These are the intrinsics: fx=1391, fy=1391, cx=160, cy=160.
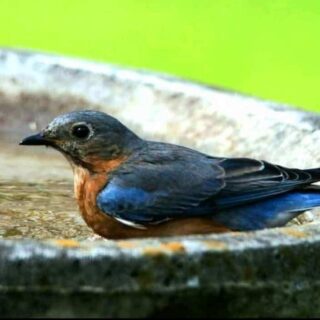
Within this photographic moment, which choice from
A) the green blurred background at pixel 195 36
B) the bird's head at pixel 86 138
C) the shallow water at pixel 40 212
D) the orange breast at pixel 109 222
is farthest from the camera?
the green blurred background at pixel 195 36

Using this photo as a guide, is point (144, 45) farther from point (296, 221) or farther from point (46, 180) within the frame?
point (296, 221)

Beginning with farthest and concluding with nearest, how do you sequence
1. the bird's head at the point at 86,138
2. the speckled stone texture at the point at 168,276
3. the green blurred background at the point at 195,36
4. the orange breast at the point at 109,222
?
the green blurred background at the point at 195,36, the bird's head at the point at 86,138, the orange breast at the point at 109,222, the speckled stone texture at the point at 168,276

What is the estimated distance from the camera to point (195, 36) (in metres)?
15.8

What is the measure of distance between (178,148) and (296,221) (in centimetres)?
65

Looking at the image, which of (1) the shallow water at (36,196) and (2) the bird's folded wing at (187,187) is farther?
(1) the shallow water at (36,196)

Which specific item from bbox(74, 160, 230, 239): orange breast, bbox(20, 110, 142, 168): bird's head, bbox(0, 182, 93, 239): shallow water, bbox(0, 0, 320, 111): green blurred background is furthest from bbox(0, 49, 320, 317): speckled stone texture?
bbox(0, 0, 320, 111): green blurred background

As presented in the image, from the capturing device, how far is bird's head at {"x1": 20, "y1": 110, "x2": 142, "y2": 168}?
536 cm

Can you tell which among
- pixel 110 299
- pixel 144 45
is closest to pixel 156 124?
pixel 110 299

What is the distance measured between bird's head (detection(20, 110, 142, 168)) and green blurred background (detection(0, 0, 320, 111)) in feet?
26.1

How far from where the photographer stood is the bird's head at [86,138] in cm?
536

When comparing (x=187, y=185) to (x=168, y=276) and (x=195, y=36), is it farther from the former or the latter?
(x=195, y=36)

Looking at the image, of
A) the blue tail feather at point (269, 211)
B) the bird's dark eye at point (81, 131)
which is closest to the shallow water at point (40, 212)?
the bird's dark eye at point (81, 131)

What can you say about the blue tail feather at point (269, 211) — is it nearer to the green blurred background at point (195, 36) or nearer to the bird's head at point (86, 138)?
the bird's head at point (86, 138)

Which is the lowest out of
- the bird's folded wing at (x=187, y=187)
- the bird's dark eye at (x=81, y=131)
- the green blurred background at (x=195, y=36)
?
the green blurred background at (x=195, y=36)
